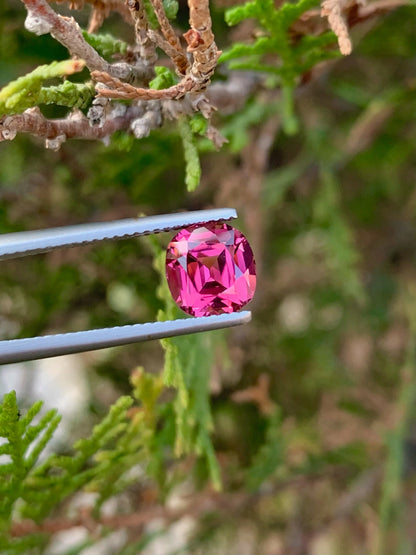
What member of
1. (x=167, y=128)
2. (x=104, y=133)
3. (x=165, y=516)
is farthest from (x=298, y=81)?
(x=165, y=516)

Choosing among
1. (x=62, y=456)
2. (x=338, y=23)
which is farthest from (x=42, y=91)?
(x=62, y=456)

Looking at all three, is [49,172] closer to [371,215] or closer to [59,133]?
[59,133]

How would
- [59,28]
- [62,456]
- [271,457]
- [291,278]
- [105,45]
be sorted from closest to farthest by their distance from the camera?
[59,28] < [105,45] < [62,456] < [271,457] < [291,278]

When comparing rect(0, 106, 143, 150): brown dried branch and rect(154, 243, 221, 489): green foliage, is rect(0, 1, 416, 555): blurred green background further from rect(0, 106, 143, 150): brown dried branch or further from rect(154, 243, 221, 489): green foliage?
rect(0, 106, 143, 150): brown dried branch

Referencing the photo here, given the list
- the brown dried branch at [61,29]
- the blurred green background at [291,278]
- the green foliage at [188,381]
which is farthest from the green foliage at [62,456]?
the brown dried branch at [61,29]

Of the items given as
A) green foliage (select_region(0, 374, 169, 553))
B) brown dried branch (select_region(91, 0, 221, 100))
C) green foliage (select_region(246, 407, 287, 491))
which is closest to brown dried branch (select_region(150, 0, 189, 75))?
brown dried branch (select_region(91, 0, 221, 100))

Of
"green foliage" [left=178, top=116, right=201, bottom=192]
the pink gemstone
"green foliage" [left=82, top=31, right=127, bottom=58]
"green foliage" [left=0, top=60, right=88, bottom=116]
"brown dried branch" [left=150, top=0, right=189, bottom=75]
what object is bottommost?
the pink gemstone

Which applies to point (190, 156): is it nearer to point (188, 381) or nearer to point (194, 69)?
point (194, 69)
